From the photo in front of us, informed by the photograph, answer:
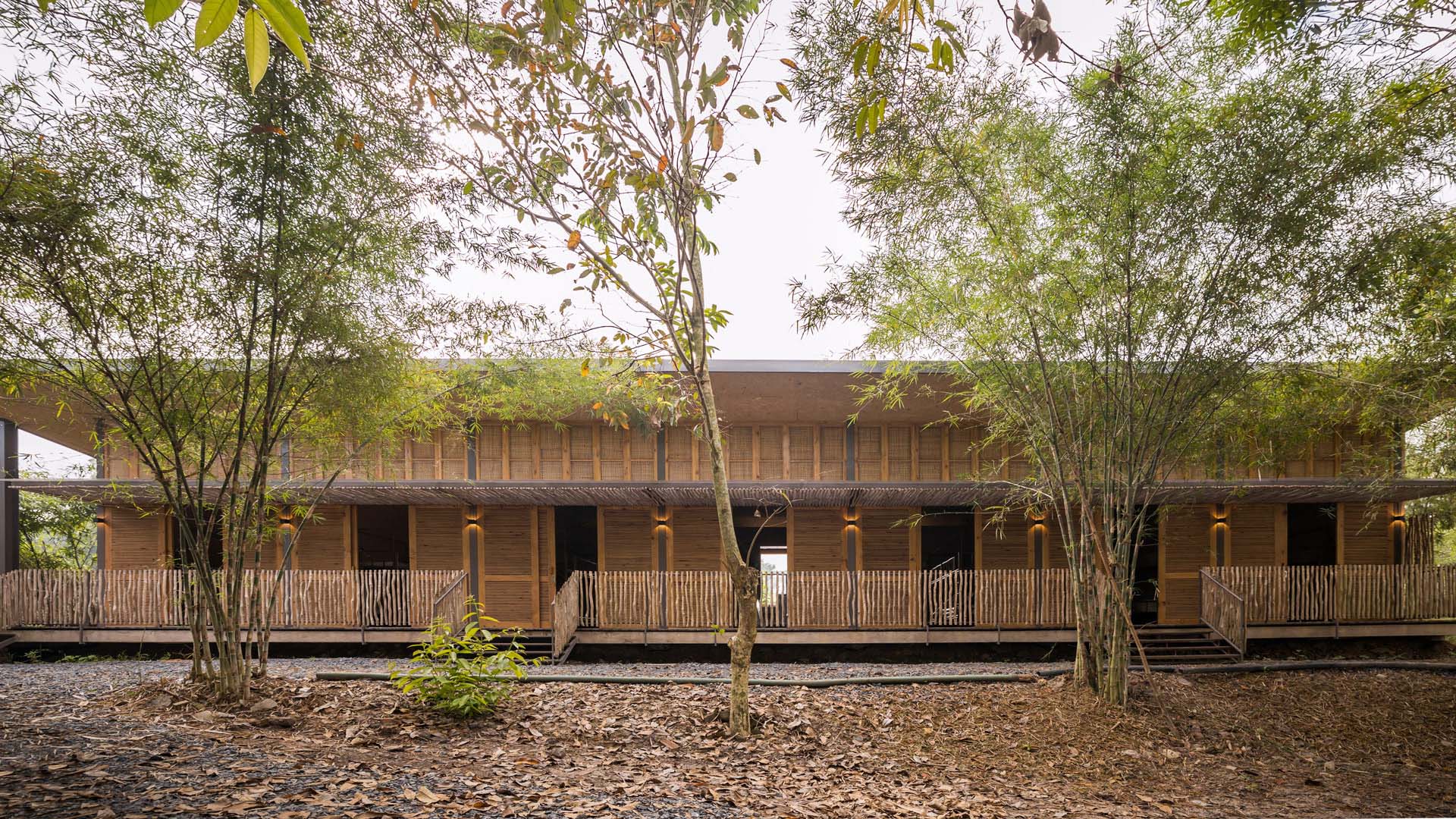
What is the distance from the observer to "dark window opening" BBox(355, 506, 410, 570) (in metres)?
13.0

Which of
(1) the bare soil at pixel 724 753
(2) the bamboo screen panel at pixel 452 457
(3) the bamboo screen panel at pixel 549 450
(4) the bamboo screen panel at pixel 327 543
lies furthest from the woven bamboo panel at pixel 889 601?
(4) the bamboo screen panel at pixel 327 543

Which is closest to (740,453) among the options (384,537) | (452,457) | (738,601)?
(452,457)

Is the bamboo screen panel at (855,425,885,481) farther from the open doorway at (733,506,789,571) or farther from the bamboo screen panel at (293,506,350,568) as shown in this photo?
the bamboo screen panel at (293,506,350,568)

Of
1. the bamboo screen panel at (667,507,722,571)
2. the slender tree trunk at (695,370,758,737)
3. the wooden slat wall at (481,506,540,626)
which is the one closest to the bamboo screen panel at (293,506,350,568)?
the wooden slat wall at (481,506,540,626)

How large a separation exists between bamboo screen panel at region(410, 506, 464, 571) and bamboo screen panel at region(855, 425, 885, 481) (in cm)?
704

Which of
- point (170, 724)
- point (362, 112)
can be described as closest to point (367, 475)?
point (170, 724)

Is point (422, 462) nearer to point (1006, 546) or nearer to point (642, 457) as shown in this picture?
point (642, 457)

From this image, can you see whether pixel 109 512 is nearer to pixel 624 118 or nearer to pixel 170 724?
pixel 170 724

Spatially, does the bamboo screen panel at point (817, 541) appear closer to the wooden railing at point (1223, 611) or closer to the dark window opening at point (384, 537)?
the wooden railing at point (1223, 611)

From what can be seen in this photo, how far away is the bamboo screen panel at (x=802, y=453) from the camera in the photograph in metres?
10.9

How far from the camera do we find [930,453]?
10961 mm

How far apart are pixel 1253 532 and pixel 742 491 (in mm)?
9306

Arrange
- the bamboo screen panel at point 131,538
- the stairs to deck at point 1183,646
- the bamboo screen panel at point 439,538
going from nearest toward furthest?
1. the stairs to deck at point 1183,646
2. the bamboo screen panel at point 131,538
3. the bamboo screen panel at point 439,538

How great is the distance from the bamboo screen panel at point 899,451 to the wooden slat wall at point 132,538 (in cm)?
1251
